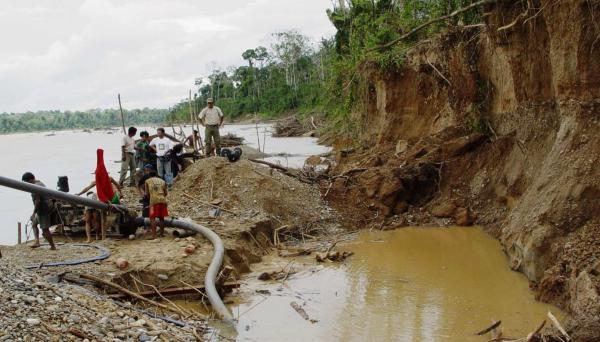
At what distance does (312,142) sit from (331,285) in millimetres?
27668

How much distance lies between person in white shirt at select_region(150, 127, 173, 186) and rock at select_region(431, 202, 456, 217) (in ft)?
21.0

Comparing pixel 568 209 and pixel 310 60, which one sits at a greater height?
pixel 310 60

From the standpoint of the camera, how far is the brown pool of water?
23.6 ft

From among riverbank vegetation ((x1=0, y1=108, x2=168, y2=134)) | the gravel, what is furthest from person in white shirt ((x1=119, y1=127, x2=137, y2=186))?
riverbank vegetation ((x1=0, y1=108, x2=168, y2=134))

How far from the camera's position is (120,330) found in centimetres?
599

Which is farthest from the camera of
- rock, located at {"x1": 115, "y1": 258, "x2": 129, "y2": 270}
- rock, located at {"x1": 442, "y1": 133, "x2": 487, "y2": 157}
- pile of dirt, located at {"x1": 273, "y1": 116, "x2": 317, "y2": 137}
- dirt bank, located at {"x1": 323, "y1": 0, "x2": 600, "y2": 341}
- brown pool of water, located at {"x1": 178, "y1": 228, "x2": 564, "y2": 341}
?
pile of dirt, located at {"x1": 273, "y1": 116, "x2": 317, "y2": 137}

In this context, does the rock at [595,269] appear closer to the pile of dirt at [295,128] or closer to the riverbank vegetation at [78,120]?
the pile of dirt at [295,128]

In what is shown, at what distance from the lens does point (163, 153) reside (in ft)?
45.1

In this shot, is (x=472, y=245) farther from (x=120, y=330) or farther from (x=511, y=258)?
(x=120, y=330)

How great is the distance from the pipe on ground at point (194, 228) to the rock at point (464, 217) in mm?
5550

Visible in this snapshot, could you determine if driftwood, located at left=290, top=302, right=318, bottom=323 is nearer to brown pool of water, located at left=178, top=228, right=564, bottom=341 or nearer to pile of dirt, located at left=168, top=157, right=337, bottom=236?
brown pool of water, located at left=178, top=228, right=564, bottom=341

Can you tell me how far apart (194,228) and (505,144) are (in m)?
6.93

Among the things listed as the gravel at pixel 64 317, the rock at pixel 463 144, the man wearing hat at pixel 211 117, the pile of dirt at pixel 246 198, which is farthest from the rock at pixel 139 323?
the man wearing hat at pixel 211 117

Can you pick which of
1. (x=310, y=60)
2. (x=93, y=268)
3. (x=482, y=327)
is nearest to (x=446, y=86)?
(x=482, y=327)
